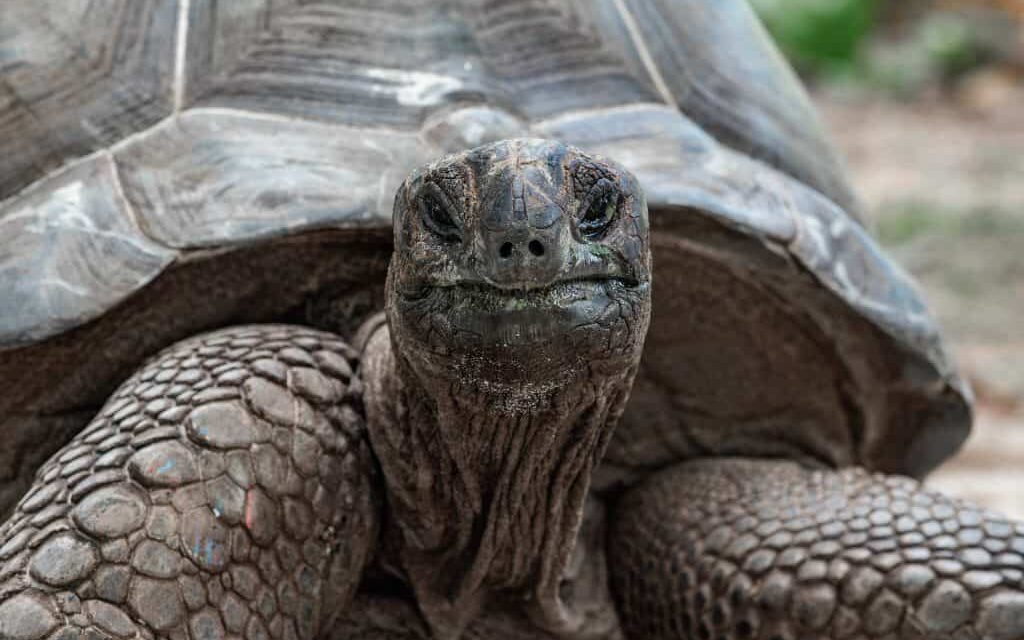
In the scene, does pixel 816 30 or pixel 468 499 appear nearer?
pixel 468 499

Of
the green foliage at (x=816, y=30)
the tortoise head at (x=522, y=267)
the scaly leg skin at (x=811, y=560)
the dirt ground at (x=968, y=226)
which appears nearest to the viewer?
the tortoise head at (x=522, y=267)

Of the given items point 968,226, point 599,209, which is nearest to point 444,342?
point 599,209

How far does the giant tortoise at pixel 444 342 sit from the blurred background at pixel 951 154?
953 mm

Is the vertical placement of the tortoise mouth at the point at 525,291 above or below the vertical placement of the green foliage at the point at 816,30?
above

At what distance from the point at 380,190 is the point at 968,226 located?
580cm

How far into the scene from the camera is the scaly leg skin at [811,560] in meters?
2.47

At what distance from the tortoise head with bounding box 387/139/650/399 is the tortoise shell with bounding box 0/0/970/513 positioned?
48 centimetres

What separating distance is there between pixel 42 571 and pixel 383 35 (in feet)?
4.16

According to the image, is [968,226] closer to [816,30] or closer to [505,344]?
[816,30]

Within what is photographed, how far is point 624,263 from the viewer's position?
1975mm

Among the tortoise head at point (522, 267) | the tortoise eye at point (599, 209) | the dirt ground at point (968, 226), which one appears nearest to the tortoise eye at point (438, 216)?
the tortoise head at point (522, 267)

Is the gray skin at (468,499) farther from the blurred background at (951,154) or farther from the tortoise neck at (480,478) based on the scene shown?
the blurred background at (951,154)

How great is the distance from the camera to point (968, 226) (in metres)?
7.61

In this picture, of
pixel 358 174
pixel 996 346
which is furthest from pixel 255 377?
pixel 996 346
